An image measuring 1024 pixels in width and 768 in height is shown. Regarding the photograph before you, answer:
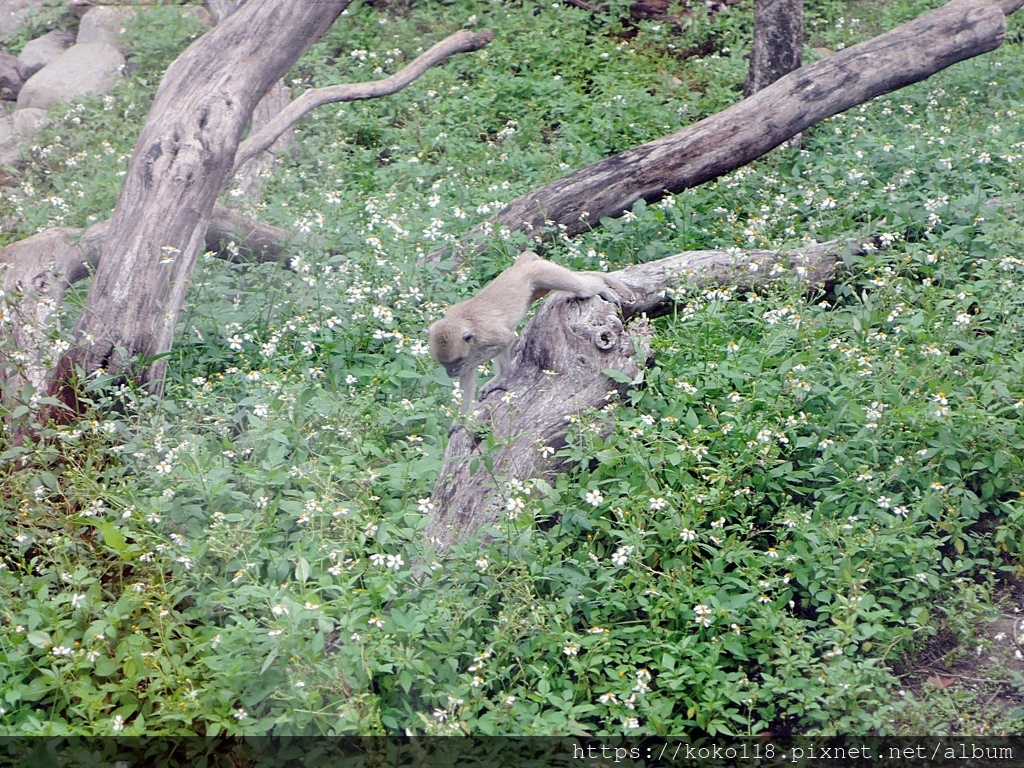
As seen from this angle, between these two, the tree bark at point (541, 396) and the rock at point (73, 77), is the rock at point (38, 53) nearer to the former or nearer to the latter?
the rock at point (73, 77)

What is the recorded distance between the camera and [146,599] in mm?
4234

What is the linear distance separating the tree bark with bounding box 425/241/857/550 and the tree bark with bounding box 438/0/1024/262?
158 cm

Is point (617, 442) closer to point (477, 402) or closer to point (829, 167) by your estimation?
point (477, 402)

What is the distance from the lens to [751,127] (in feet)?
25.7

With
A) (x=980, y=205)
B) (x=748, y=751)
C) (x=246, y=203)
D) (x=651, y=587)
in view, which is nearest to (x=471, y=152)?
(x=246, y=203)

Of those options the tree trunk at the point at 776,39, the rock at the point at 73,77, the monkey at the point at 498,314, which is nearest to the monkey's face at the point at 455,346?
the monkey at the point at 498,314

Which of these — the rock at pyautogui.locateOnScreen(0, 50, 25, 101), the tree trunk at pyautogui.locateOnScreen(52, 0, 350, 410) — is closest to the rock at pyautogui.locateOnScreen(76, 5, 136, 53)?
the rock at pyautogui.locateOnScreen(0, 50, 25, 101)

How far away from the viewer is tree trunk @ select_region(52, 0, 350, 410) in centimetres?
575

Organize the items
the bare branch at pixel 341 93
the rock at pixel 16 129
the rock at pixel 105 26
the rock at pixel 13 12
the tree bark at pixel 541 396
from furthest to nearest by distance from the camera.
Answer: the rock at pixel 13 12 < the rock at pixel 105 26 < the rock at pixel 16 129 < the bare branch at pixel 341 93 < the tree bark at pixel 541 396

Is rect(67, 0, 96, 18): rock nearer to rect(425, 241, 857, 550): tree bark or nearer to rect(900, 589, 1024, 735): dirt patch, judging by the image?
rect(425, 241, 857, 550): tree bark

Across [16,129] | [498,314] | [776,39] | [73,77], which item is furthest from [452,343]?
[73,77]

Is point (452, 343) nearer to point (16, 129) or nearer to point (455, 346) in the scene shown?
point (455, 346)

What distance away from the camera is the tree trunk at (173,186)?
575 centimetres

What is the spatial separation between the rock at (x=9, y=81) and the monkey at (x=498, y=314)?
8.41m
